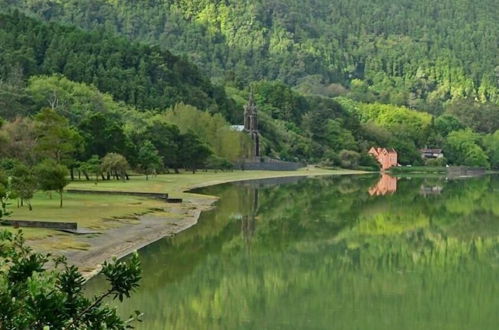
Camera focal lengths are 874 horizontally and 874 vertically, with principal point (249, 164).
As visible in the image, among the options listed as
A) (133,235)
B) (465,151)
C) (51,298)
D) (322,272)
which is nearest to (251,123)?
(465,151)

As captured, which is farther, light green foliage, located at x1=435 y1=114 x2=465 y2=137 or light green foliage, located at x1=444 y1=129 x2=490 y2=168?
light green foliage, located at x1=435 y1=114 x2=465 y2=137

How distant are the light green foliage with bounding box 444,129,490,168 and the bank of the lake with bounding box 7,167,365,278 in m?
115

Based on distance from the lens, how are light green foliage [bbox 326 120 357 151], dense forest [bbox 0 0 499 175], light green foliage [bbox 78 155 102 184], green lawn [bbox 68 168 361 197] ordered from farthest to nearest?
light green foliage [bbox 326 120 357 151]
dense forest [bbox 0 0 499 175]
light green foliage [bbox 78 155 102 184]
green lawn [bbox 68 168 361 197]

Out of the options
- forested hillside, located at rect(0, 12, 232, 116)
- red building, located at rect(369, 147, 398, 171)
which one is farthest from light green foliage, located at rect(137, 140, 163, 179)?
red building, located at rect(369, 147, 398, 171)

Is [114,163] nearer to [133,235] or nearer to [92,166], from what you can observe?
[92,166]

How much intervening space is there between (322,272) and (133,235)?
9530mm

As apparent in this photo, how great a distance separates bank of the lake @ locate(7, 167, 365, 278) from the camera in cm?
3008

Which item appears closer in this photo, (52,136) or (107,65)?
(52,136)

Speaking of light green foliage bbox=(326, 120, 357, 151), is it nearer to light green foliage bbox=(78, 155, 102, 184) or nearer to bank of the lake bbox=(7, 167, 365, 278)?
light green foliage bbox=(78, 155, 102, 184)

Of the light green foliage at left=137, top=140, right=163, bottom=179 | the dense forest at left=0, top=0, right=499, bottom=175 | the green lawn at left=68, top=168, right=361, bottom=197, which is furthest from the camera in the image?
the light green foliage at left=137, top=140, right=163, bottom=179

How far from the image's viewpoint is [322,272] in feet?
101

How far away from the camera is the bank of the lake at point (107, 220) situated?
3008cm

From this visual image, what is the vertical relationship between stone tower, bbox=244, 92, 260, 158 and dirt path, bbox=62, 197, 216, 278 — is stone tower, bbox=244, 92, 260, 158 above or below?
above

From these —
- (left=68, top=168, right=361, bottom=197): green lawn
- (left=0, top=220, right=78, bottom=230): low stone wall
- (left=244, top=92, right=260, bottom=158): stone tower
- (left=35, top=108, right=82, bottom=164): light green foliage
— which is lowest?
(left=68, top=168, right=361, bottom=197): green lawn
